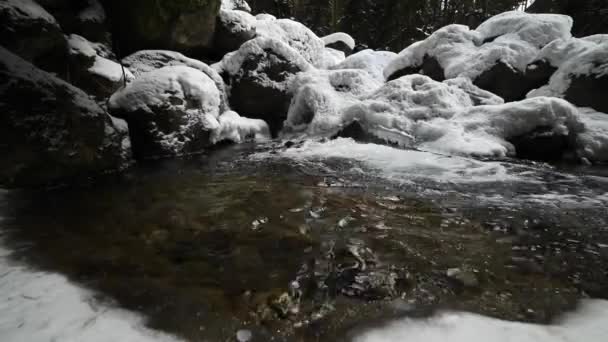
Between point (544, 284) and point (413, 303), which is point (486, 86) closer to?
point (544, 284)

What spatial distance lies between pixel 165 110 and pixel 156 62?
3.04 m

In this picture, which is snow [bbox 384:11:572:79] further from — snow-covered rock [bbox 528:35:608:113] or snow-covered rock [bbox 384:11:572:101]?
snow-covered rock [bbox 528:35:608:113]

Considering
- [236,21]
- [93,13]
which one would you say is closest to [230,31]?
[236,21]

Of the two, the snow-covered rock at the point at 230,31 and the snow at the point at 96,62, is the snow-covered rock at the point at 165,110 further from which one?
the snow-covered rock at the point at 230,31

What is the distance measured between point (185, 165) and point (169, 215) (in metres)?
2.40

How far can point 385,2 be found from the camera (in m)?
20.4

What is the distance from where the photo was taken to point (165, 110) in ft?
17.2

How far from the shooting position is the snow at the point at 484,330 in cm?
134

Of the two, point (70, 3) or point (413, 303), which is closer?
point (413, 303)

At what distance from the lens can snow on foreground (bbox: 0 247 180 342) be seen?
1.34 metres

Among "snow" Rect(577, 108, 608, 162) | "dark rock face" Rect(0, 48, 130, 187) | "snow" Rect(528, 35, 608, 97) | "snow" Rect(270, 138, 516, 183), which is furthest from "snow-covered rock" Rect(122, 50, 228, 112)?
"snow" Rect(528, 35, 608, 97)

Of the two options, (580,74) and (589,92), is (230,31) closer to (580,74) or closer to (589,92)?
(580,74)

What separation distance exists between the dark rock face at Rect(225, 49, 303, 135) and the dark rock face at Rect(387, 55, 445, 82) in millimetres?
3658

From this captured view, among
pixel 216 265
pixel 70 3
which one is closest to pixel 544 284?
pixel 216 265
